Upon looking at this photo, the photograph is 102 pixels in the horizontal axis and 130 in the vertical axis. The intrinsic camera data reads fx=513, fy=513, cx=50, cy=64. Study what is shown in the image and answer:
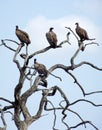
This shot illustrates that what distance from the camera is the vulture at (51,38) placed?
1518 cm

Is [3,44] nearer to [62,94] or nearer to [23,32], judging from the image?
[23,32]

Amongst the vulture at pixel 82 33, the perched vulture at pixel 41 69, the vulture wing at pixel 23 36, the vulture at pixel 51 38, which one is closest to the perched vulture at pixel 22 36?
the vulture wing at pixel 23 36

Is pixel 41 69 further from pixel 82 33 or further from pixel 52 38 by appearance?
pixel 82 33

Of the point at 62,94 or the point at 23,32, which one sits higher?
the point at 23,32

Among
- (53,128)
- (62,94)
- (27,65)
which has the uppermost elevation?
(27,65)

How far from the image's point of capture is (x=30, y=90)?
607 inches

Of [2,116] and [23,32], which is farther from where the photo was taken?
[23,32]

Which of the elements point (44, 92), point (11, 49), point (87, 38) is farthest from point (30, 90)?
point (87, 38)

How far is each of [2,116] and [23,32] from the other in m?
2.82

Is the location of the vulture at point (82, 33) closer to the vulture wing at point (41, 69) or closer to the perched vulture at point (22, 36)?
the vulture wing at point (41, 69)

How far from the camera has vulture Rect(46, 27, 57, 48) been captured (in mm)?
15181

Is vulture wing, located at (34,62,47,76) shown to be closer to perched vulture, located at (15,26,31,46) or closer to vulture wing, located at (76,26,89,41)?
perched vulture, located at (15,26,31,46)

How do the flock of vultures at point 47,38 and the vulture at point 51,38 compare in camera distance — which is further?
the flock of vultures at point 47,38

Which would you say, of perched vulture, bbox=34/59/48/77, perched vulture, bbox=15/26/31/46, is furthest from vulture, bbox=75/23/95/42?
perched vulture, bbox=15/26/31/46
